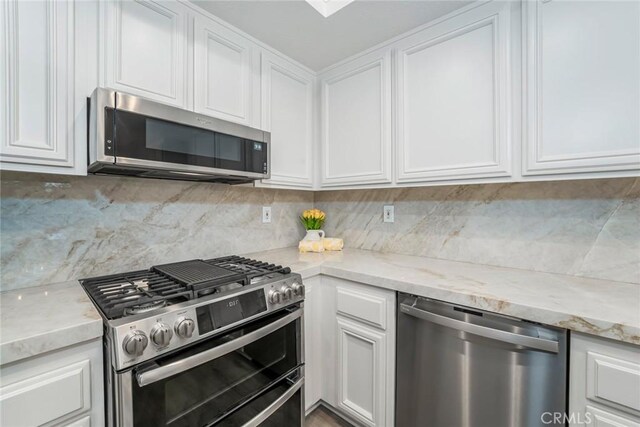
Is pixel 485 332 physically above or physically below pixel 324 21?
below

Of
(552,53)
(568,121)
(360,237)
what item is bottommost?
(360,237)

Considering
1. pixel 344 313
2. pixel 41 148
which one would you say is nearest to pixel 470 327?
pixel 344 313

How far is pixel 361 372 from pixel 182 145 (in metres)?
1.39

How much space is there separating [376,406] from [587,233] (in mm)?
1285

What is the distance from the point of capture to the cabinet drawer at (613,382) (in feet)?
2.48

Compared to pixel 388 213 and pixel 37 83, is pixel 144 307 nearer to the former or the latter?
pixel 37 83

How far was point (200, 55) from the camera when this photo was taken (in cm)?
135

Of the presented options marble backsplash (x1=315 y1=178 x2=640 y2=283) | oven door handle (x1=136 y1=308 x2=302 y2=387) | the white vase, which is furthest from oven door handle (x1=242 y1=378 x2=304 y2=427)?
marble backsplash (x1=315 y1=178 x2=640 y2=283)

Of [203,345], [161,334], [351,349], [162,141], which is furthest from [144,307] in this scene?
[351,349]

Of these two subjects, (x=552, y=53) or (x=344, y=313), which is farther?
(x=344, y=313)

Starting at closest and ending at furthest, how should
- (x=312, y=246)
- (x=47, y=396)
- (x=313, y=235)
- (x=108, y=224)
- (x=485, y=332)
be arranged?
1. (x=47, y=396)
2. (x=485, y=332)
3. (x=108, y=224)
4. (x=312, y=246)
5. (x=313, y=235)

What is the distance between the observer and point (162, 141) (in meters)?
1.10

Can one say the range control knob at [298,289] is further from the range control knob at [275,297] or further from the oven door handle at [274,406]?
the oven door handle at [274,406]

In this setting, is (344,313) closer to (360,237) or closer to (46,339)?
(360,237)
